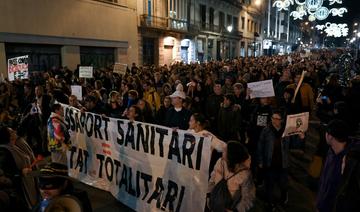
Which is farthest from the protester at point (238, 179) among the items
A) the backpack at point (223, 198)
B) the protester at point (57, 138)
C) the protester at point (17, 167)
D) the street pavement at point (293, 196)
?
the protester at point (57, 138)

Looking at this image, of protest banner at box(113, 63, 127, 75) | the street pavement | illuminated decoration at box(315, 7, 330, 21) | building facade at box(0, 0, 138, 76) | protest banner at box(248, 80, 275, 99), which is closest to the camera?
the street pavement

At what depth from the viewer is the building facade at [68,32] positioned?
1628 centimetres

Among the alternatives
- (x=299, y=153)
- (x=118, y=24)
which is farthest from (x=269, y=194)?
(x=118, y=24)

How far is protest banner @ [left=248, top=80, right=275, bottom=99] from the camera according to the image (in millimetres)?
7008

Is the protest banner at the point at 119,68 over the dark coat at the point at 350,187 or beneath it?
over

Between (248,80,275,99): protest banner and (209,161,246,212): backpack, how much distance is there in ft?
11.8

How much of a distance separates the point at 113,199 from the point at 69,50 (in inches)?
586

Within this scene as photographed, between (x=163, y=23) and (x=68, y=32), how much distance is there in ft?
33.4

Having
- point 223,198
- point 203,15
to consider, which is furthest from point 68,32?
point 203,15

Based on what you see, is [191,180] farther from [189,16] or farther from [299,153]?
[189,16]

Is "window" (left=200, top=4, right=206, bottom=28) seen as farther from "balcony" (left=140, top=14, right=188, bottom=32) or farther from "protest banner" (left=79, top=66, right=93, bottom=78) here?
"protest banner" (left=79, top=66, right=93, bottom=78)

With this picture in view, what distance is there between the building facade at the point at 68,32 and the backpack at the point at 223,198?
47.6ft

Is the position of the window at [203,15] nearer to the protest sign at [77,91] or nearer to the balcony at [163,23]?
the balcony at [163,23]

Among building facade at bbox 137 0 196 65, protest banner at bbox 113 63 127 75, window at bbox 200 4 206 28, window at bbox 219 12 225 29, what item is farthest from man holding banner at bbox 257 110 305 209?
window at bbox 219 12 225 29
